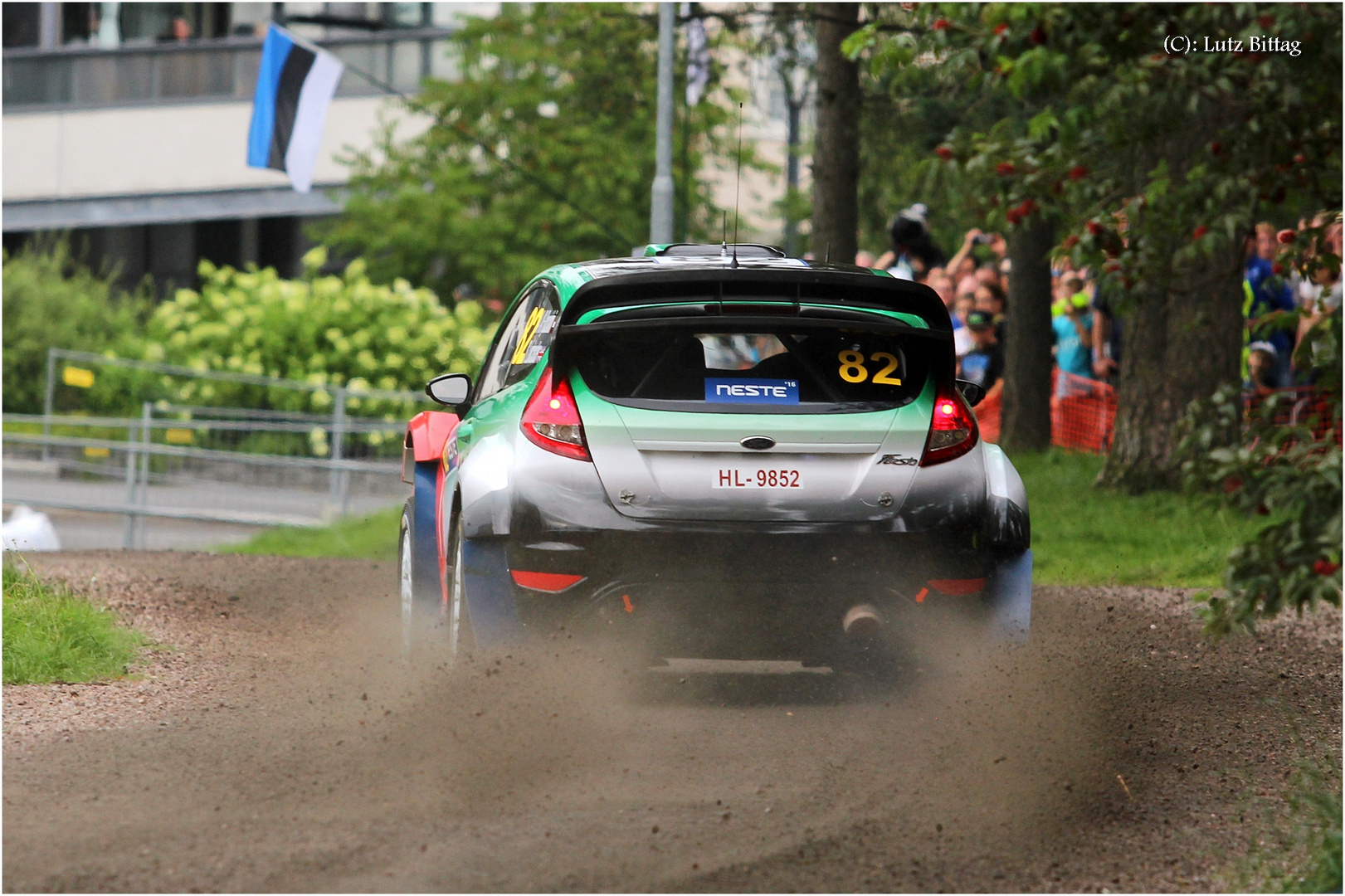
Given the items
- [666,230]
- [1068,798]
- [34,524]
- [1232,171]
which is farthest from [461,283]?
[1068,798]

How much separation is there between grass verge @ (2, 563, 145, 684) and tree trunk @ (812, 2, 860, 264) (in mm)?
11354

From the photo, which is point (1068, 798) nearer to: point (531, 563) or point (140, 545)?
point (531, 563)

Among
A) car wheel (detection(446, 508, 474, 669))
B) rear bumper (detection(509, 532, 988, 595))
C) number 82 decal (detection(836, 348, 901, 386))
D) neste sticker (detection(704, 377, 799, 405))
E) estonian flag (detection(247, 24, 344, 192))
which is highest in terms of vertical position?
estonian flag (detection(247, 24, 344, 192))

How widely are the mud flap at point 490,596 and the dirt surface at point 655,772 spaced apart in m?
0.10

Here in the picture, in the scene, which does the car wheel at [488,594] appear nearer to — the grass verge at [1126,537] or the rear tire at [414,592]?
the rear tire at [414,592]

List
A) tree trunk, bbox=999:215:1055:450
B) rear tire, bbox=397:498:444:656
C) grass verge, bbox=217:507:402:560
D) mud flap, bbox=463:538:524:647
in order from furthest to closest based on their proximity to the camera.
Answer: tree trunk, bbox=999:215:1055:450 < grass verge, bbox=217:507:402:560 < rear tire, bbox=397:498:444:656 < mud flap, bbox=463:538:524:647

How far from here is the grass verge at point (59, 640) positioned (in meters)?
8.06

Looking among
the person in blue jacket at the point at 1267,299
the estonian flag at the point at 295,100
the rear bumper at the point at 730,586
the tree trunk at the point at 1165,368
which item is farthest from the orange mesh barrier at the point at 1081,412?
the rear bumper at the point at 730,586

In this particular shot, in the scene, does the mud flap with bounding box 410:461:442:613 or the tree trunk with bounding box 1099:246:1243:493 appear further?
the tree trunk with bounding box 1099:246:1243:493

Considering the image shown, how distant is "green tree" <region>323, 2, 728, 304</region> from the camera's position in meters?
29.9

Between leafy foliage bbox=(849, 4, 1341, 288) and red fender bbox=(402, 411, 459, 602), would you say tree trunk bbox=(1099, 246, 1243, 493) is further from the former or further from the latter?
red fender bbox=(402, 411, 459, 602)

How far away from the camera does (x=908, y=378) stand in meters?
7.10

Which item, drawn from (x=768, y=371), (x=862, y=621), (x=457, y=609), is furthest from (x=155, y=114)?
(x=862, y=621)

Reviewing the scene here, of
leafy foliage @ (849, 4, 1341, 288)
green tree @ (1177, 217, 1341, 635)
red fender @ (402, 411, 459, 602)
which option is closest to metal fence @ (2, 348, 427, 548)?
red fender @ (402, 411, 459, 602)
